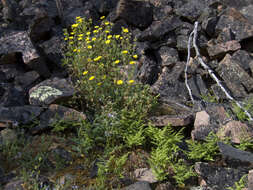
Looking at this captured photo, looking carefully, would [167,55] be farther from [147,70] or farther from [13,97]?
[13,97]

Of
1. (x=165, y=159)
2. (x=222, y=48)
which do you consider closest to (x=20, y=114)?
(x=165, y=159)

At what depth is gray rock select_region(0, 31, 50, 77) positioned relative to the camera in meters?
5.63

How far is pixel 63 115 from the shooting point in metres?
4.48

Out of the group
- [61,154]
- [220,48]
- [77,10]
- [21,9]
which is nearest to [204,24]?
[220,48]

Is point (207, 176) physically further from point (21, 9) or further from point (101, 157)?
point (21, 9)

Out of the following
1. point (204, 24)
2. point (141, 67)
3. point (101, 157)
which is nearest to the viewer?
point (101, 157)

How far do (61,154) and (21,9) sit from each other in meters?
5.46

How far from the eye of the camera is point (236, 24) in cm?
631

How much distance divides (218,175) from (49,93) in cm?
333

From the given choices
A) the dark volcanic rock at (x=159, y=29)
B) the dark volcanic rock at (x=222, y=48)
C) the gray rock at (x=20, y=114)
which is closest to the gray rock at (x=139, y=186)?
the gray rock at (x=20, y=114)

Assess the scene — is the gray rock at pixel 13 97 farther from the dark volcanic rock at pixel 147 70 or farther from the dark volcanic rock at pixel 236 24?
the dark volcanic rock at pixel 236 24

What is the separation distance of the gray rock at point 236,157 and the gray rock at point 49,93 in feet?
9.77

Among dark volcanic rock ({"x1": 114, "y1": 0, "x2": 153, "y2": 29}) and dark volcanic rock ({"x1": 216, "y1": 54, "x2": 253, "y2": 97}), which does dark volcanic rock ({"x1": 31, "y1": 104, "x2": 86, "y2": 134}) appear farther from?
dark volcanic rock ({"x1": 114, "y1": 0, "x2": 153, "y2": 29})

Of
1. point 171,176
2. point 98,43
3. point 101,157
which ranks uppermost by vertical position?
point 98,43
